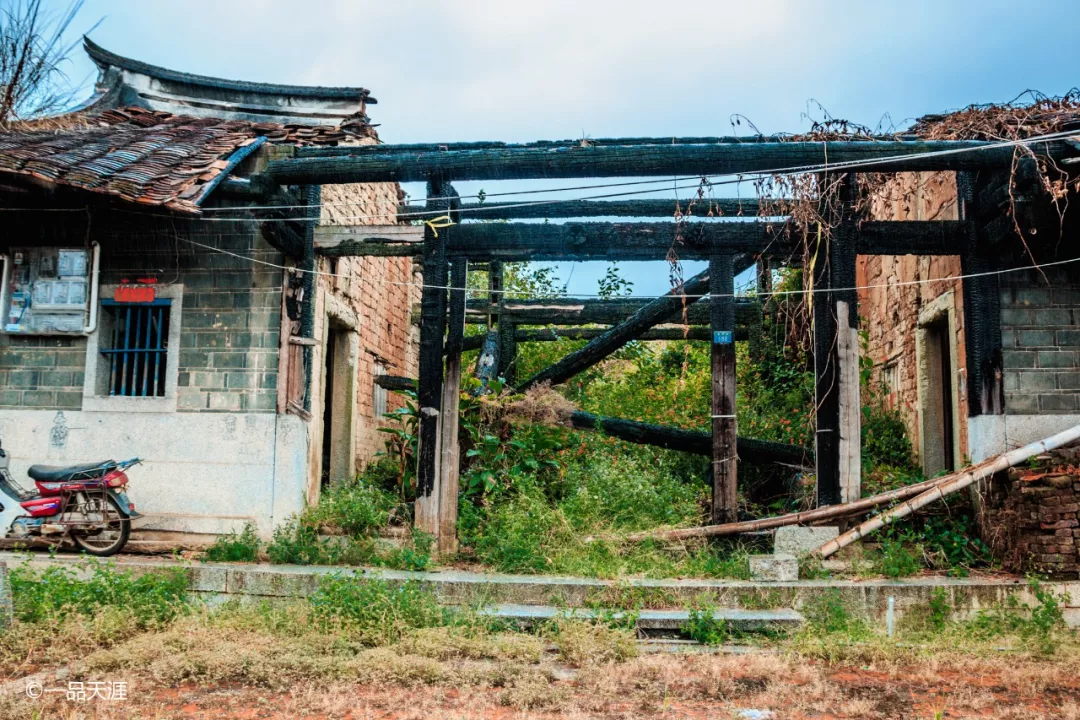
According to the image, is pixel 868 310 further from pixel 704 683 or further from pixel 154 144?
pixel 154 144

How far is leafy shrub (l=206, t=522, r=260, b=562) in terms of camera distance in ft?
26.3

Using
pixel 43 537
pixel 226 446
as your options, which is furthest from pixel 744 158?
pixel 43 537

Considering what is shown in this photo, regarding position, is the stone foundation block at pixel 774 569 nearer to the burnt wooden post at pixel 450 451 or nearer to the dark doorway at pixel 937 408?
the burnt wooden post at pixel 450 451

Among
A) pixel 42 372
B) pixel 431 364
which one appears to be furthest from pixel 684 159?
pixel 42 372

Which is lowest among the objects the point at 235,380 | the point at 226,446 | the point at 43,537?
the point at 43,537

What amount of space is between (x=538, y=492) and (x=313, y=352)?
306 centimetres

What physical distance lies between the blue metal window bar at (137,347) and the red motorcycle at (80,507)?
3.34 feet

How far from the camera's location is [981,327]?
319 inches

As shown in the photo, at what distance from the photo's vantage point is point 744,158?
25.0ft

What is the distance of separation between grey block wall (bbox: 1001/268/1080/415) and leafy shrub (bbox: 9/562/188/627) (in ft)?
25.0

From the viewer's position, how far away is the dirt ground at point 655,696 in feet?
15.3

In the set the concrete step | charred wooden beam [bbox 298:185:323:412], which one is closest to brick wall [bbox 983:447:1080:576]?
the concrete step

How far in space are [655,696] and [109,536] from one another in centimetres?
586

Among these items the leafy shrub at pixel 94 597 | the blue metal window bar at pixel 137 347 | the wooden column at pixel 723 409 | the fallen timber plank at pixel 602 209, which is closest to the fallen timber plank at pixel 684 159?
the fallen timber plank at pixel 602 209
